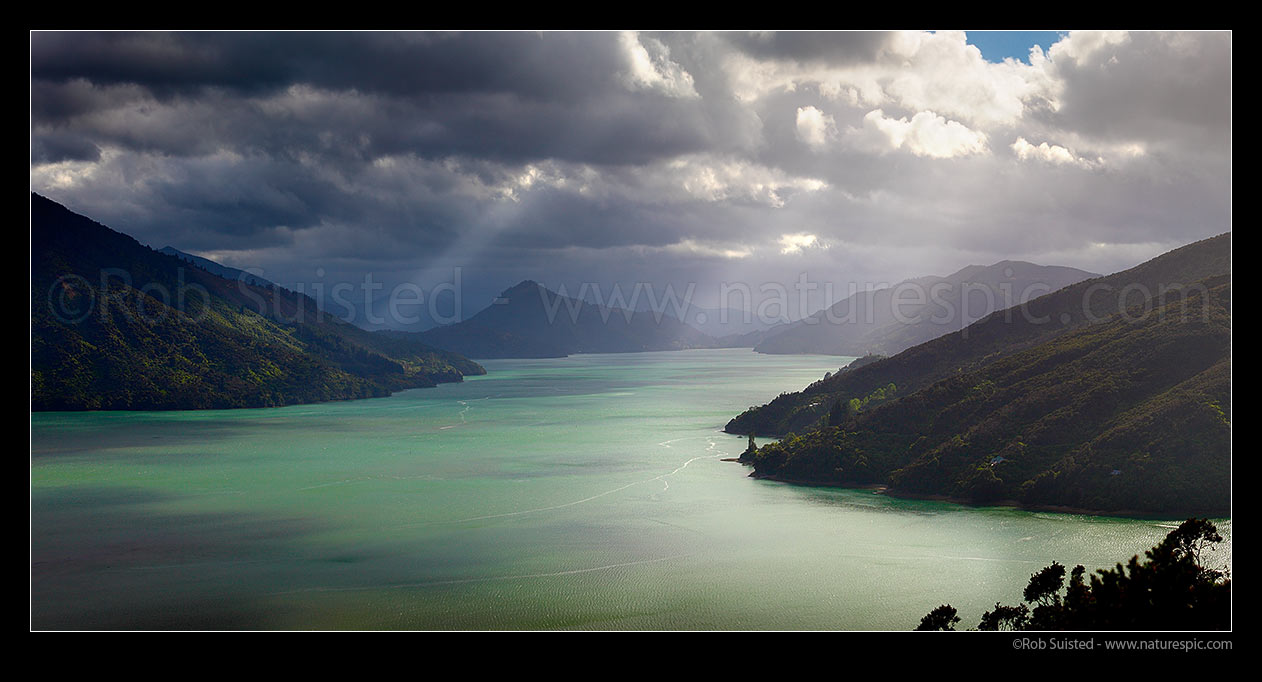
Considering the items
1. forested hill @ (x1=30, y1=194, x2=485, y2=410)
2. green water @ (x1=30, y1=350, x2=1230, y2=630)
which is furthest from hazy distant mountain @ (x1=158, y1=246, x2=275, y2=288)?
green water @ (x1=30, y1=350, x2=1230, y2=630)

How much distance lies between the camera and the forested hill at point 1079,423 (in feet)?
84.1

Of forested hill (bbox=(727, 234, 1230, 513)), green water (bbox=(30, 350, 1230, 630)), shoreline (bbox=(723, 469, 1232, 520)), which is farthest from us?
forested hill (bbox=(727, 234, 1230, 513))

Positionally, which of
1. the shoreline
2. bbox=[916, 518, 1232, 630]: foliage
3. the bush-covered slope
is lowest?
Result: the shoreline

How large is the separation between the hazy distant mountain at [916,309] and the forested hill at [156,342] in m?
73.0

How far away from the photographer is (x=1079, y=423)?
29344mm

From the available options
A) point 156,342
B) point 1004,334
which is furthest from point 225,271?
point 1004,334

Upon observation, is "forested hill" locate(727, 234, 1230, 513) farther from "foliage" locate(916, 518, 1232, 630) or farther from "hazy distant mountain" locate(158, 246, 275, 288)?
"hazy distant mountain" locate(158, 246, 275, 288)

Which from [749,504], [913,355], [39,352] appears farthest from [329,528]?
[39,352]

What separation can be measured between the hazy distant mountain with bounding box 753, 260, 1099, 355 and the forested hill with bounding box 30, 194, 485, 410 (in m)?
73.0

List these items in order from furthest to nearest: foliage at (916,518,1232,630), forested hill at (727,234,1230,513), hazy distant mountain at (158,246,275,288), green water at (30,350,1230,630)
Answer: hazy distant mountain at (158,246,275,288)
forested hill at (727,234,1230,513)
green water at (30,350,1230,630)
foliage at (916,518,1232,630)

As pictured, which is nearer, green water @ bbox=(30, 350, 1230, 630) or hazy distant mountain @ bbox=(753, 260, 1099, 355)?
green water @ bbox=(30, 350, 1230, 630)

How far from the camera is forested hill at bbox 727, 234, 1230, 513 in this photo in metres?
25.6
